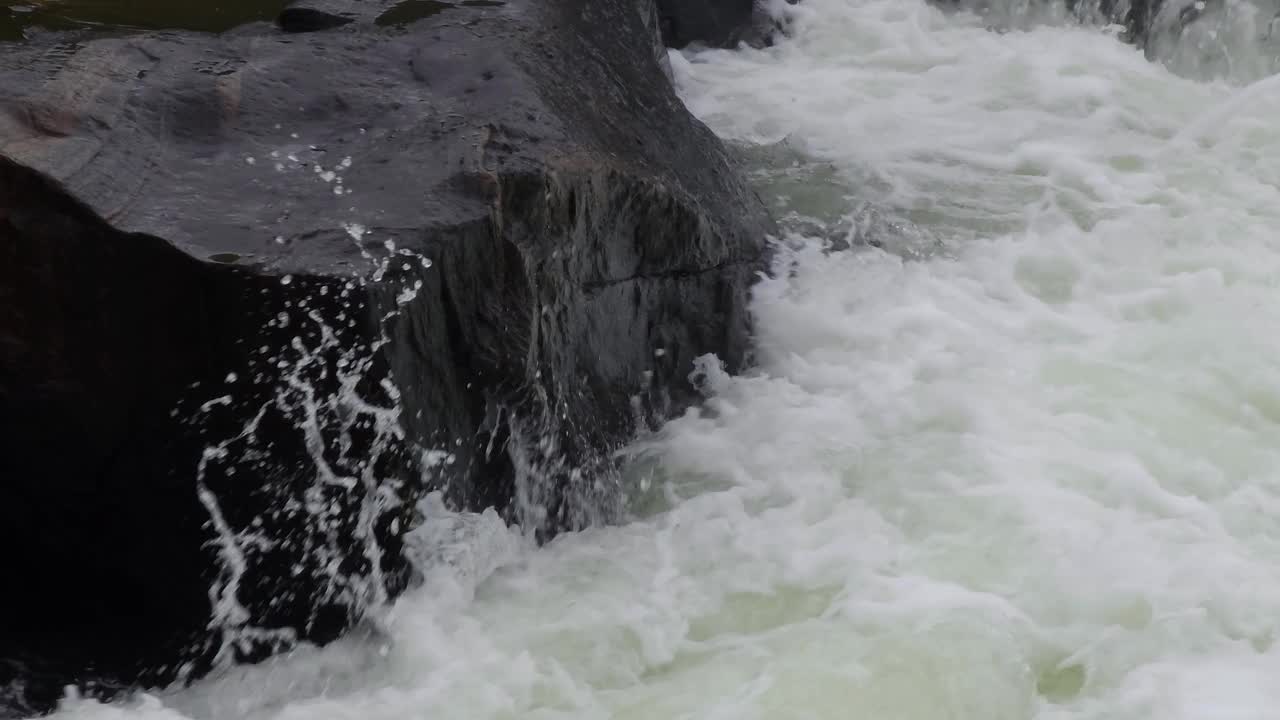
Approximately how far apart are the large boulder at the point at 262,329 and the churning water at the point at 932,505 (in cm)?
18

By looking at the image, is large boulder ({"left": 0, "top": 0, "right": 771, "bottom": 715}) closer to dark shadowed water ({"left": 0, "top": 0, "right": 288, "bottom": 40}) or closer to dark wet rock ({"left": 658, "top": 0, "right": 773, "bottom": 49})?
dark shadowed water ({"left": 0, "top": 0, "right": 288, "bottom": 40})

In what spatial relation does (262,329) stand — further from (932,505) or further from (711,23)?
(711,23)

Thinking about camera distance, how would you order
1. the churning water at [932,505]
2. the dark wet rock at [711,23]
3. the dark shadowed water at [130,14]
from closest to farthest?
the churning water at [932,505] < the dark shadowed water at [130,14] < the dark wet rock at [711,23]

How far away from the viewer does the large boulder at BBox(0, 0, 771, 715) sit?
263 centimetres

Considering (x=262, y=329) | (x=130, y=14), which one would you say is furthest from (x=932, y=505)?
(x=130, y=14)

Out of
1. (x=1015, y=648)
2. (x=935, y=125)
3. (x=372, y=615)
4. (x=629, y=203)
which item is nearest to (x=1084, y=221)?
(x=935, y=125)

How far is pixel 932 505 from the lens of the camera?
346 centimetres

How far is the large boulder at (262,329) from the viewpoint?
8.63ft

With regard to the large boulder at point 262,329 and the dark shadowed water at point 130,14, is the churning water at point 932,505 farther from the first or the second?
the dark shadowed water at point 130,14

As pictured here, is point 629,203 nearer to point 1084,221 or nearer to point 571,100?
point 571,100

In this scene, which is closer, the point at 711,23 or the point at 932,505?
the point at 932,505

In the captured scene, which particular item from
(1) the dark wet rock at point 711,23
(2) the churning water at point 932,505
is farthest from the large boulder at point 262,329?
(1) the dark wet rock at point 711,23

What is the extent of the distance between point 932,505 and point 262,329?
2079mm

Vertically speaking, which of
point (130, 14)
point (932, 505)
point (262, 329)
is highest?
point (130, 14)
